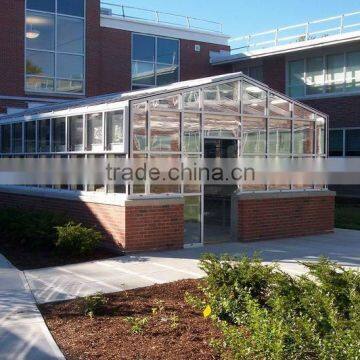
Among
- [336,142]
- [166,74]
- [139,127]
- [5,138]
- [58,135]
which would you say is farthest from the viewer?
[166,74]

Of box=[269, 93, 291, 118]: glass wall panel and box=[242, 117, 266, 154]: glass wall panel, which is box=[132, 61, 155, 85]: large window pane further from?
box=[242, 117, 266, 154]: glass wall panel

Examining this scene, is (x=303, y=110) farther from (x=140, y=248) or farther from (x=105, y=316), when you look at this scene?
(x=105, y=316)

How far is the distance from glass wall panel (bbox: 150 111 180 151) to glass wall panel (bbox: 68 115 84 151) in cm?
207

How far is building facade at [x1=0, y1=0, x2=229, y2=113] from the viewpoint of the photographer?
22.0 meters

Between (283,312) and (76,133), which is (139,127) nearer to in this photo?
(76,133)

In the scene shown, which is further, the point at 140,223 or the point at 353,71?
the point at 353,71

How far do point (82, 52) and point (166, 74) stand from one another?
4.63 meters

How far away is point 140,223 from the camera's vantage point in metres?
11.0

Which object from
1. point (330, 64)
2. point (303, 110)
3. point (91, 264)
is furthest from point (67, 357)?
point (330, 64)

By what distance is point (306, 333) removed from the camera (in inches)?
187

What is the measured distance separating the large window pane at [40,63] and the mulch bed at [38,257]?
484 inches

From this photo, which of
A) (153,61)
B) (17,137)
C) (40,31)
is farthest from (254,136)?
(153,61)

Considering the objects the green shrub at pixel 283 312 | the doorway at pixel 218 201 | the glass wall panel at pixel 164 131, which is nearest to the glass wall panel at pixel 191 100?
the glass wall panel at pixel 164 131

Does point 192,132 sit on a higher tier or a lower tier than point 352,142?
lower
